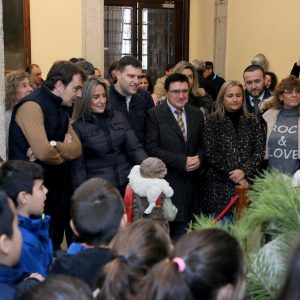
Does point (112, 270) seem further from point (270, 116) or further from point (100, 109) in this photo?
point (270, 116)

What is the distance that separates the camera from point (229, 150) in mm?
4094

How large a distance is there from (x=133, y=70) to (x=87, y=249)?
2.47 m

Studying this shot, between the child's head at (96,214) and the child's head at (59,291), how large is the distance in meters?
0.60

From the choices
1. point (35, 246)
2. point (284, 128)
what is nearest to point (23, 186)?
point (35, 246)

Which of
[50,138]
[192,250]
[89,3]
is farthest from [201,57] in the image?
[192,250]

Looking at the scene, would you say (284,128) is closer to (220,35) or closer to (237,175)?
(237,175)

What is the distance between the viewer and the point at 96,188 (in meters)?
2.21

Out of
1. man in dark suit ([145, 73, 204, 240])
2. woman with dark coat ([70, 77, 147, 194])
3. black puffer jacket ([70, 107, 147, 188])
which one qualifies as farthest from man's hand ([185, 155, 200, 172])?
woman with dark coat ([70, 77, 147, 194])

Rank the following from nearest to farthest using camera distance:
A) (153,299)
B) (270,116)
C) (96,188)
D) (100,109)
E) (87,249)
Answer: (153,299), (87,249), (96,188), (100,109), (270,116)

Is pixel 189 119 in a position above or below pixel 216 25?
below

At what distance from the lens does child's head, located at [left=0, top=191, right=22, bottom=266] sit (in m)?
1.82

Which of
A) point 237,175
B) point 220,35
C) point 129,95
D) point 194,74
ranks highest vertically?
point 220,35

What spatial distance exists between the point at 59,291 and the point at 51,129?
7.28ft

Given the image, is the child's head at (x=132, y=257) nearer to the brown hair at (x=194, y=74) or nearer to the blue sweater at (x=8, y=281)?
the blue sweater at (x=8, y=281)
